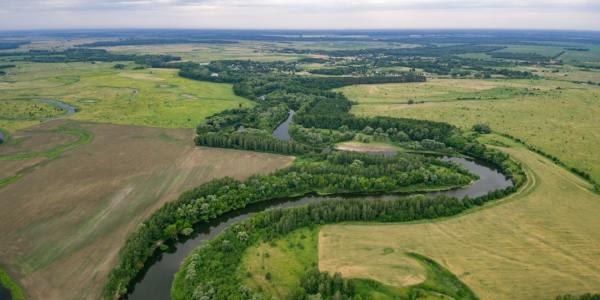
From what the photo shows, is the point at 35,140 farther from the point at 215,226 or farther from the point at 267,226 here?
the point at 267,226

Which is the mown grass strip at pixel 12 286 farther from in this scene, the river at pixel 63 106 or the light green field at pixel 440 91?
the light green field at pixel 440 91

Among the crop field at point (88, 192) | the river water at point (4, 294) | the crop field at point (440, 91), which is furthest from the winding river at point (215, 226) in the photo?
the crop field at point (440, 91)

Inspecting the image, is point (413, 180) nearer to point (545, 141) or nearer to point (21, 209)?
point (545, 141)

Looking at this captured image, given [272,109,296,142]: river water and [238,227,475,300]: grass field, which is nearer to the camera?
[238,227,475,300]: grass field

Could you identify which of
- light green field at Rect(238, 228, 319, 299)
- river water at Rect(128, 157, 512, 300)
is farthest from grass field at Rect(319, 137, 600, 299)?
river water at Rect(128, 157, 512, 300)

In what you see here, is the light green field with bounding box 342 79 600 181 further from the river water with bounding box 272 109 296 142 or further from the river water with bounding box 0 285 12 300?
the river water with bounding box 0 285 12 300

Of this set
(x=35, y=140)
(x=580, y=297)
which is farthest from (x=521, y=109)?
(x=35, y=140)

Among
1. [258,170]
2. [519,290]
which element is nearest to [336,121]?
[258,170]
